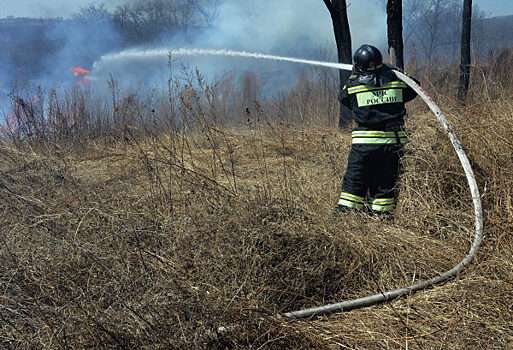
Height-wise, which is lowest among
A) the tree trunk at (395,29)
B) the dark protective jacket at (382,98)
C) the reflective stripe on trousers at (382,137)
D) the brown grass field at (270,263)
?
the brown grass field at (270,263)

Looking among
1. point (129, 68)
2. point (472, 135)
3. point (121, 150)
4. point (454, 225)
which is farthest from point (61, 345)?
point (129, 68)

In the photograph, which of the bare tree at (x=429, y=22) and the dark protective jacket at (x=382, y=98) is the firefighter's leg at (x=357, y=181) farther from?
the bare tree at (x=429, y=22)

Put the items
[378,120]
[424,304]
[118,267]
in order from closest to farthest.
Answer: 1. [424,304]
2. [118,267]
3. [378,120]

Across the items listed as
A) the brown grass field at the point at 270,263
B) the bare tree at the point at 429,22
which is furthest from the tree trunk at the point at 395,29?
the bare tree at the point at 429,22

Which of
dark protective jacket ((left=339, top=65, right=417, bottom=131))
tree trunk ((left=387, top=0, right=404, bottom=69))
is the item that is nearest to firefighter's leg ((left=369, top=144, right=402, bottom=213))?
dark protective jacket ((left=339, top=65, right=417, bottom=131))

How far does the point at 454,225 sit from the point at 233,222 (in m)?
1.56

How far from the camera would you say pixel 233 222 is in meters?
2.54

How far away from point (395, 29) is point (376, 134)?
115 inches

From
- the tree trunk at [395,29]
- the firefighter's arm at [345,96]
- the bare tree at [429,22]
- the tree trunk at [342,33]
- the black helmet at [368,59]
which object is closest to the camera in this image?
the black helmet at [368,59]

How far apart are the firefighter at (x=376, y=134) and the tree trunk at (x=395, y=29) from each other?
244cm

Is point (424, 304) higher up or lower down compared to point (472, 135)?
lower down

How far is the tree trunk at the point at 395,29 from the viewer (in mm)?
5152

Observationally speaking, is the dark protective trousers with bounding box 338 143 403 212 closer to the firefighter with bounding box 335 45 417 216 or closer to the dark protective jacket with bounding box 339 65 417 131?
the firefighter with bounding box 335 45 417 216

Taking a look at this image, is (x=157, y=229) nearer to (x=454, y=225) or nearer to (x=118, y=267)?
(x=118, y=267)
